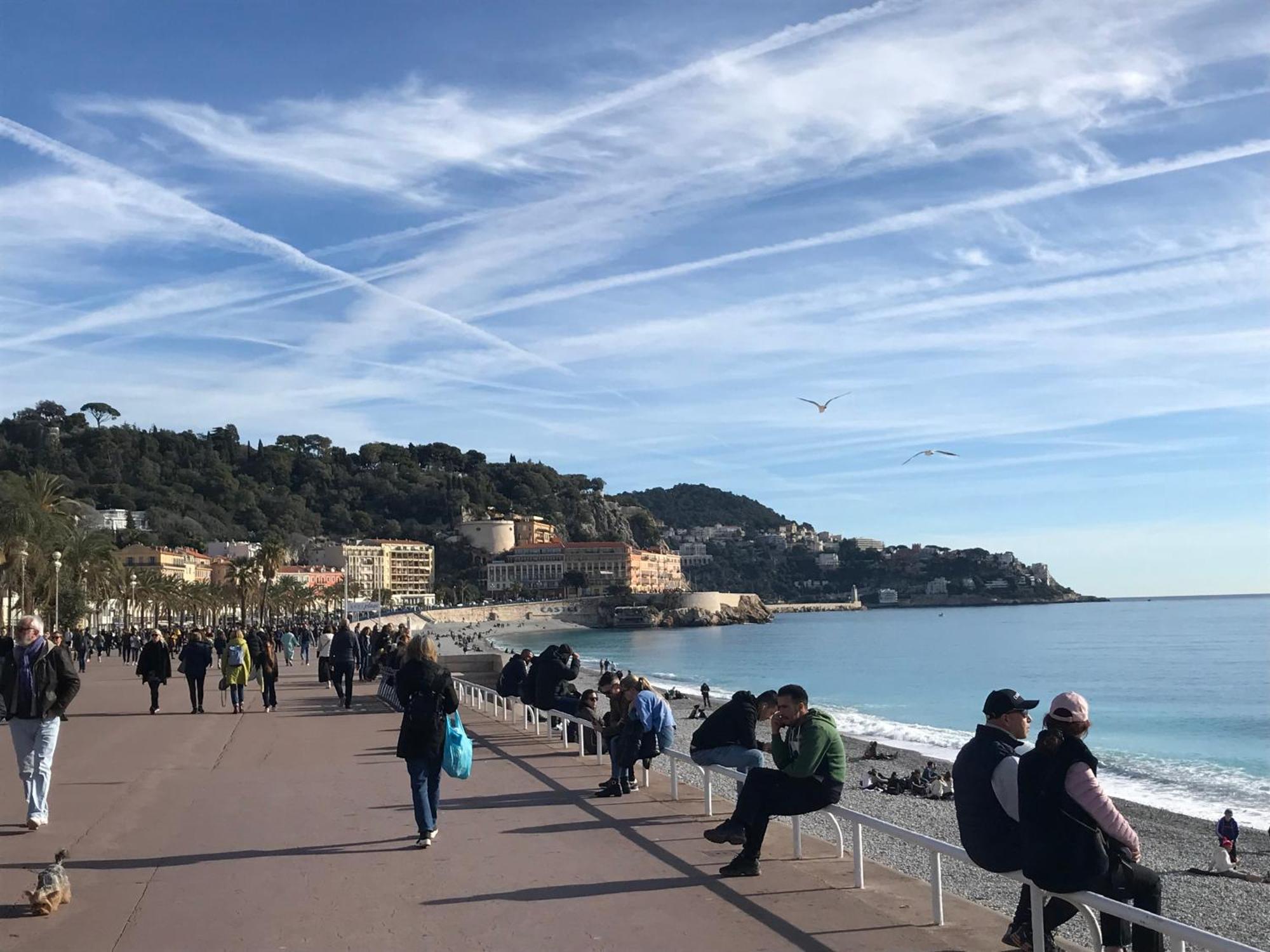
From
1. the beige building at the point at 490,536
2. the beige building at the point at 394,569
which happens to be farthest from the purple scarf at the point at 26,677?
the beige building at the point at 490,536

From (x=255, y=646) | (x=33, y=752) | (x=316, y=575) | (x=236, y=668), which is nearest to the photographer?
(x=33, y=752)

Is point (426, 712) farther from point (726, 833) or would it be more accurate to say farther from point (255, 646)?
point (255, 646)

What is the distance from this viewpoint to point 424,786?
7.34 metres

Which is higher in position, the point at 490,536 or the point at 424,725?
the point at 490,536

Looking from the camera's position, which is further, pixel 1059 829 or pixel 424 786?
pixel 424 786

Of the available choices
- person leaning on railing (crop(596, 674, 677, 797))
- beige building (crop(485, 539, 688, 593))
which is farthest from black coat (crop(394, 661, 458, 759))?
beige building (crop(485, 539, 688, 593))

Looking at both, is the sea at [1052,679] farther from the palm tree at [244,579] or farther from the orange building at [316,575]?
the orange building at [316,575]

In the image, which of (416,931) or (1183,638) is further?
(1183,638)

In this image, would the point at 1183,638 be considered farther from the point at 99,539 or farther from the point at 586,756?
the point at 586,756

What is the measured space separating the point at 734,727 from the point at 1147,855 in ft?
32.8

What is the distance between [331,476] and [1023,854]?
20189cm

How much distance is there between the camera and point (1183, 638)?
99.4 meters

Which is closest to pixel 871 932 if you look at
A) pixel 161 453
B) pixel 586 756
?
pixel 586 756

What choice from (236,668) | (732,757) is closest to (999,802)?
(732,757)
